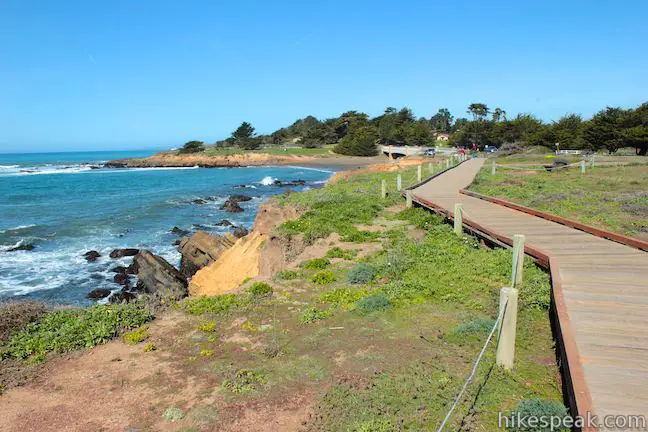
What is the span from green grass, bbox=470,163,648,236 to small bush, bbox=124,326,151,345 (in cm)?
1345

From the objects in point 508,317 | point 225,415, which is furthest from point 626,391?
point 225,415

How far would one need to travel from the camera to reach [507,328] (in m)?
6.26

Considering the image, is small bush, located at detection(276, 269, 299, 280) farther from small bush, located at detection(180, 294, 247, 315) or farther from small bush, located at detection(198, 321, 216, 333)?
small bush, located at detection(198, 321, 216, 333)

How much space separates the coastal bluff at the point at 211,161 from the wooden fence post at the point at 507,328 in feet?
329

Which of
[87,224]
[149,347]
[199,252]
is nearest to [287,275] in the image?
[149,347]

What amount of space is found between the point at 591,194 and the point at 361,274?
16.0m

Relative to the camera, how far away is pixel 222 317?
31.2 ft

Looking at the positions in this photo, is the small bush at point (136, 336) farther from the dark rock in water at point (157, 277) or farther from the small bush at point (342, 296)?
the dark rock in water at point (157, 277)

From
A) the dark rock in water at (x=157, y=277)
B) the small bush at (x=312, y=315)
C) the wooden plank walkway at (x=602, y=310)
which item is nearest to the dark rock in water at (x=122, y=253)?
the dark rock in water at (x=157, y=277)

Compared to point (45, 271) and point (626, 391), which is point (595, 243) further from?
point (45, 271)

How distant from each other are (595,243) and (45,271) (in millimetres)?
23791

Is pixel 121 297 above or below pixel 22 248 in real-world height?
below

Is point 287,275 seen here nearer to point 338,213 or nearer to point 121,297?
point 338,213

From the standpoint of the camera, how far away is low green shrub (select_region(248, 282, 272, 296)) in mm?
10734
